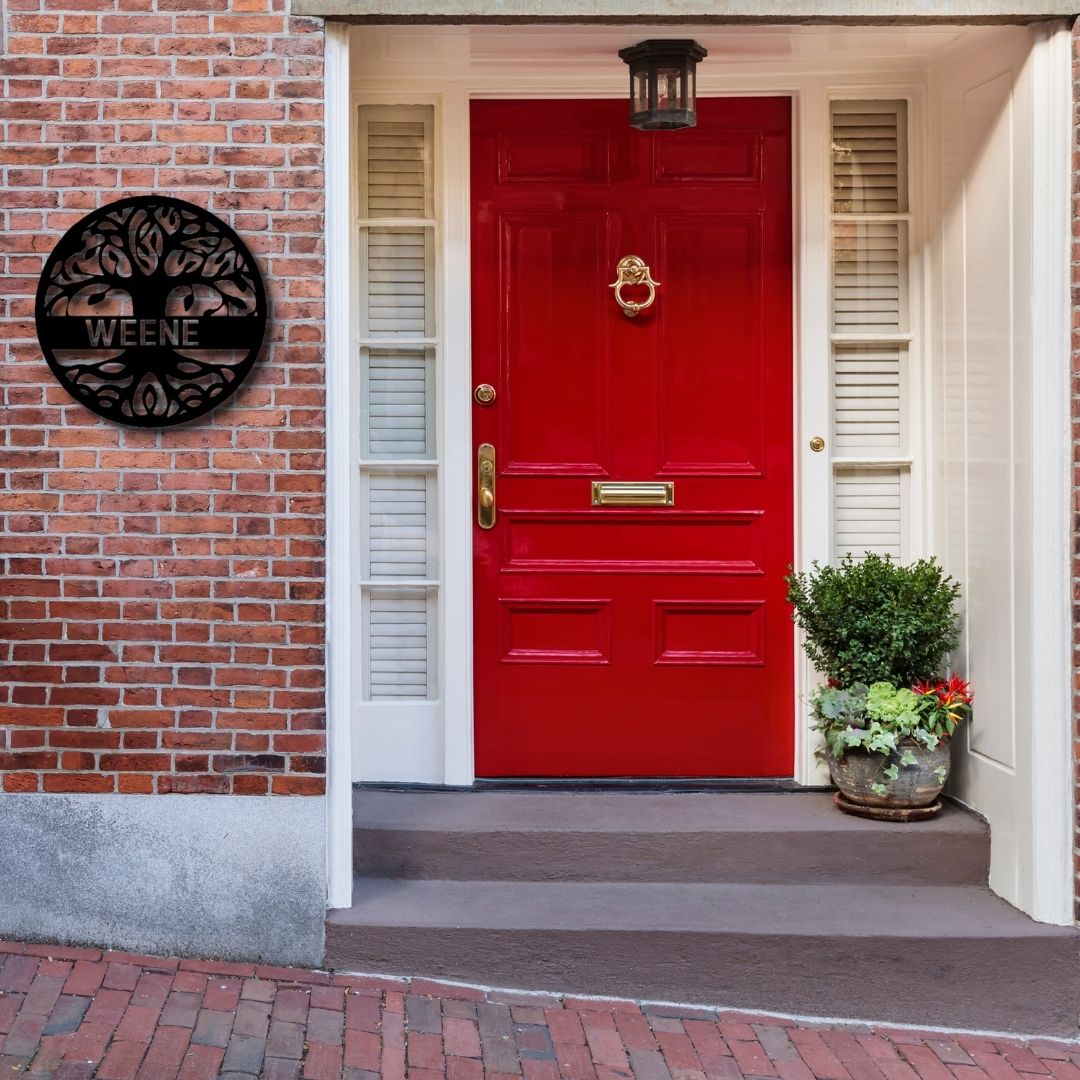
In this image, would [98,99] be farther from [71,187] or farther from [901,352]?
[901,352]

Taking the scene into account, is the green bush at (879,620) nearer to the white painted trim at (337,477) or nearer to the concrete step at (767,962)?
the concrete step at (767,962)

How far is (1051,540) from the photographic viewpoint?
13.1 feet

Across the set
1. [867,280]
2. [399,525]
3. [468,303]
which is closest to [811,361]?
[867,280]

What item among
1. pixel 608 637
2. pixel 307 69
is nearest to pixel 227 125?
pixel 307 69

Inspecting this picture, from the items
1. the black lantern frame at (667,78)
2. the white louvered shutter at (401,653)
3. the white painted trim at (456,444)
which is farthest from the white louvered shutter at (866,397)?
the white louvered shutter at (401,653)

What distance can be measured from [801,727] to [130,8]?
3218 millimetres

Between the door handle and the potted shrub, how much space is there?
112 centimetres

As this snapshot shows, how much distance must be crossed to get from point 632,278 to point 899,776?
1.95 m

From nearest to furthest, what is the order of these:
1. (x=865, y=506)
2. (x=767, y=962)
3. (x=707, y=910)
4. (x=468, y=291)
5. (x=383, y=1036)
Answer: (x=383, y=1036), (x=767, y=962), (x=707, y=910), (x=468, y=291), (x=865, y=506)

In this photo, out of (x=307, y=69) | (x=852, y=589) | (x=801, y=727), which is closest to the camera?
(x=307, y=69)

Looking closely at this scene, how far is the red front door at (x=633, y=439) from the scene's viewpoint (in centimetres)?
477

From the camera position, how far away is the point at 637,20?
12.9ft

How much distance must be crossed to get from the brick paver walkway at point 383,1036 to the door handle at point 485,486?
5.33 ft

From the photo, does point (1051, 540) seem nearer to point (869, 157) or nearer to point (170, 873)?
point (869, 157)
